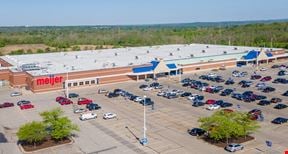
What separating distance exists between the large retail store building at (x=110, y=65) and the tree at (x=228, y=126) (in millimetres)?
34260

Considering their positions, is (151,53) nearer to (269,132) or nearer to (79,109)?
(79,109)

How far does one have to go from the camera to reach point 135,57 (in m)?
83.8

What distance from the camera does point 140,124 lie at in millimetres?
44625

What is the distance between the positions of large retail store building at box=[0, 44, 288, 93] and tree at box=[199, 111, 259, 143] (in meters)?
34.3

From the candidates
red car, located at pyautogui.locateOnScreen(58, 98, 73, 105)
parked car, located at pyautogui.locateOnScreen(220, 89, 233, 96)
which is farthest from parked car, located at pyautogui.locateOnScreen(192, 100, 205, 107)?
red car, located at pyautogui.locateOnScreen(58, 98, 73, 105)

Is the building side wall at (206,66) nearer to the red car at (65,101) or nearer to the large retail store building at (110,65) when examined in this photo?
the large retail store building at (110,65)

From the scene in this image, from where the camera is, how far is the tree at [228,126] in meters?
36.3

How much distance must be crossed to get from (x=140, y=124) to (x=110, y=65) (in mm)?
30229

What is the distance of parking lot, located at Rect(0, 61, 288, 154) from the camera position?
36.8 m

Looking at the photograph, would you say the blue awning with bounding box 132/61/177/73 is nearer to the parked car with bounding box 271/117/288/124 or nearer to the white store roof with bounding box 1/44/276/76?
the white store roof with bounding box 1/44/276/76

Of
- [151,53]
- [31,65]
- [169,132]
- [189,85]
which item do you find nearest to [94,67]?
[31,65]

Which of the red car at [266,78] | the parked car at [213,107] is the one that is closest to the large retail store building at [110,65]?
the red car at [266,78]

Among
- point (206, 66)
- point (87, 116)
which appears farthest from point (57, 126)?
point (206, 66)

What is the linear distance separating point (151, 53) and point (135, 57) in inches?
371
